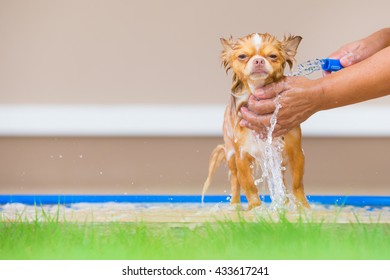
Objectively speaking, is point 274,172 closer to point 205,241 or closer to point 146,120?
point 205,241

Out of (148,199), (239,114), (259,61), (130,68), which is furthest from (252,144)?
(130,68)

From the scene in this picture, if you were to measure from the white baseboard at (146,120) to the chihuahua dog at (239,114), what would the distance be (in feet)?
0.35

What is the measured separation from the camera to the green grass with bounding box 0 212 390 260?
1263 mm

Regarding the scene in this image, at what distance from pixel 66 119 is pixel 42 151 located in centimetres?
9

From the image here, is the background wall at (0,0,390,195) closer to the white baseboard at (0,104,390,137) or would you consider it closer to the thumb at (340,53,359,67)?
the white baseboard at (0,104,390,137)

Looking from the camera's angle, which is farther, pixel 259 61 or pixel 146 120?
pixel 146 120

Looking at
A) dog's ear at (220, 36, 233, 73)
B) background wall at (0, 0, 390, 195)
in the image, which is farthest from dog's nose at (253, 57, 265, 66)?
background wall at (0, 0, 390, 195)

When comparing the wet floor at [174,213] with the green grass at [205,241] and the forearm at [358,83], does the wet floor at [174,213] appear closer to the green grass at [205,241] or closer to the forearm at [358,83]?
the green grass at [205,241]

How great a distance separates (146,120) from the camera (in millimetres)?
1646

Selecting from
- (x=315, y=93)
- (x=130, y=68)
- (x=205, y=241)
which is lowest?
(x=205, y=241)

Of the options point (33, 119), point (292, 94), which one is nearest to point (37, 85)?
point (33, 119)

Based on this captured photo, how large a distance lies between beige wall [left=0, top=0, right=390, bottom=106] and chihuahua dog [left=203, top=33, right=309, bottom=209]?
0.16 meters

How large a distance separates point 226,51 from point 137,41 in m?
0.26
